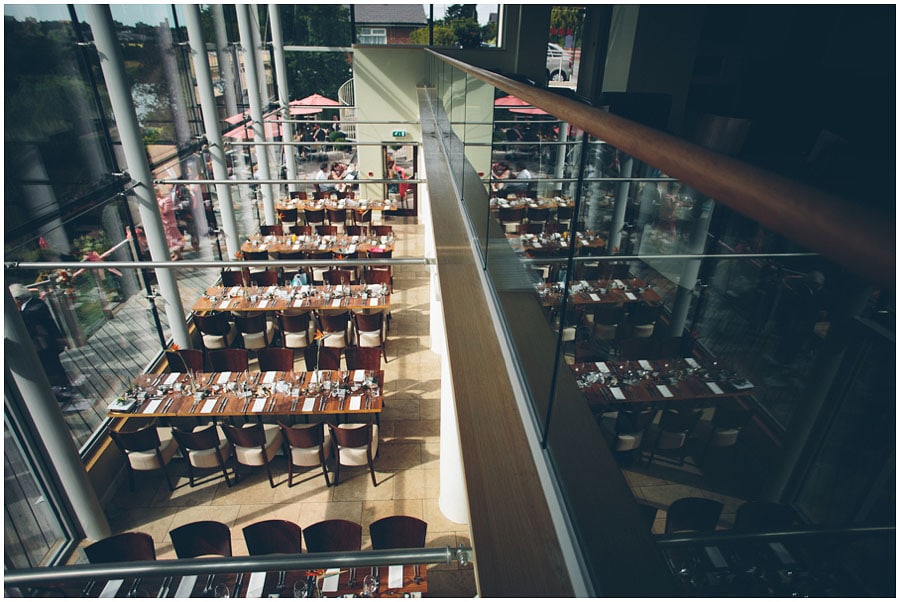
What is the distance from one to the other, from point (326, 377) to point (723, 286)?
4291 mm

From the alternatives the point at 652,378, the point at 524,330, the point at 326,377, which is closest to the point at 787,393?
the point at 652,378

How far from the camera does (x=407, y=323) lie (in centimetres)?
834

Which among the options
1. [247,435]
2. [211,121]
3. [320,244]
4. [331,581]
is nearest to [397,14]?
[211,121]

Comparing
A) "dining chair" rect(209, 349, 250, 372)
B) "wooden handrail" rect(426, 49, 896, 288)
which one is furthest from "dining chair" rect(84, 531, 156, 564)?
"wooden handrail" rect(426, 49, 896, 288)

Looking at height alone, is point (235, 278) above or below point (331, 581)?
above

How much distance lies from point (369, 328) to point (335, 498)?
2.53m

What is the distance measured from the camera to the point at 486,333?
6.95ft

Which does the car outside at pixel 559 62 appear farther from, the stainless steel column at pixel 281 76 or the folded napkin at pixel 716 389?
the folded napkin at pixel 716 389

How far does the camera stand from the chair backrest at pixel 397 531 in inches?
163

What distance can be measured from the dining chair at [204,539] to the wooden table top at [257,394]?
1.38 m

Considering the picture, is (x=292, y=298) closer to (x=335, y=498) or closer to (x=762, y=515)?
(x=335, y=498)

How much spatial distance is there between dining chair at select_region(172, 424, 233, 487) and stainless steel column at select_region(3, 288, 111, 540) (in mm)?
816

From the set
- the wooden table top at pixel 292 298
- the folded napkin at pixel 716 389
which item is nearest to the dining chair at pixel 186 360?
the wooden table top at pixel 292 298

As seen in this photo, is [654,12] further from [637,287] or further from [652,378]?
[652,378]
